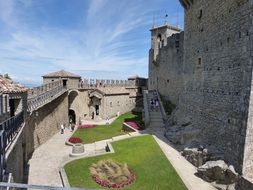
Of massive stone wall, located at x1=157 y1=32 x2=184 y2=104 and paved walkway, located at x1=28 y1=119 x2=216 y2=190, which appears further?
massive stone wall, located at x1=157 y1=32 x2=184 y2=104

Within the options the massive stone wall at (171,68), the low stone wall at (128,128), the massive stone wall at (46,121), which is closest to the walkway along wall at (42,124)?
the massive stone wall at (46,121)

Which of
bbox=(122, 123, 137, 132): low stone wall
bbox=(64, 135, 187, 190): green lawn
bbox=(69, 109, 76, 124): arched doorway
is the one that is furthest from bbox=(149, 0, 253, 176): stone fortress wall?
bbox=(69, 109, 76, 124): arched doorway

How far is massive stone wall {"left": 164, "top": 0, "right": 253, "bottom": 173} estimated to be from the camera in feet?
47.5

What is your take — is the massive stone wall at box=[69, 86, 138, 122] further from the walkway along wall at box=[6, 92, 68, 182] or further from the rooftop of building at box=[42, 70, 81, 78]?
the walkway along wall at box=[6, 92, 68, 182]

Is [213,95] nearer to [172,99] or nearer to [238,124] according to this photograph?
[238,124]

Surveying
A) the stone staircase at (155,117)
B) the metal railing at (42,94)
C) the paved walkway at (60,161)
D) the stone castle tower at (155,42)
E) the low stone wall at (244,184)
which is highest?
the stone castle tower at (155,42)

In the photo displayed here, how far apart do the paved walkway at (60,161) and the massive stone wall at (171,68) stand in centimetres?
577

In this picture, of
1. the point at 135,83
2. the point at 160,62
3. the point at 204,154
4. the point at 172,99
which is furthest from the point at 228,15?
the point at 135,83

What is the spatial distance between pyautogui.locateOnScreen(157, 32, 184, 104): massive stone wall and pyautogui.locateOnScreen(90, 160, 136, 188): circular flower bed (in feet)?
42.5

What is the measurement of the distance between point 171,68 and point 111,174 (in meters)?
17.6

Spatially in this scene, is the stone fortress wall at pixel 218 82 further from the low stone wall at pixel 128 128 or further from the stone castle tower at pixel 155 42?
the stone castle tower at pixel 155 42

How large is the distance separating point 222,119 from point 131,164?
628 cm

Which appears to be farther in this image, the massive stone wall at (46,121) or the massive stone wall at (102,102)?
the massive stone wall at (102,102)

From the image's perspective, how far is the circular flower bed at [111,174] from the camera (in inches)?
575
